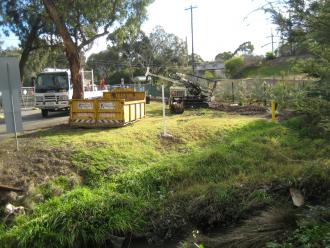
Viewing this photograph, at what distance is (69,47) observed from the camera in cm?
2219

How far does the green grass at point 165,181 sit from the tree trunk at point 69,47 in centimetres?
726

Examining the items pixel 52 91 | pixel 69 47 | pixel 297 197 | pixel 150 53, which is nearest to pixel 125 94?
pixel 69 47

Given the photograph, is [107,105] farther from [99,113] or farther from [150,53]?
[150,53]

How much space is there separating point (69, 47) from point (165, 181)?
1276 cm

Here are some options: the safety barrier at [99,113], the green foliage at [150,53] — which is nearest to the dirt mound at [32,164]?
the safety barrier at [99,113]

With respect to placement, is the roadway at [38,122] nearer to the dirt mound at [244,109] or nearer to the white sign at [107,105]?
the white sign at [107,105]

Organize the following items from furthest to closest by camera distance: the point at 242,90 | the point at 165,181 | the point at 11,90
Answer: the point at 242,90 → the point at 11,90 → the point at 165,181

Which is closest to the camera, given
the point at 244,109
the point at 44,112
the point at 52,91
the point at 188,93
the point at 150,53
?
the point at 244,109

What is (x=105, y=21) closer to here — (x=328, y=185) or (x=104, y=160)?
(x=104, y=160)

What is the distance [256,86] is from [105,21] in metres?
9.67

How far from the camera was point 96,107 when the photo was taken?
1669 centimetres

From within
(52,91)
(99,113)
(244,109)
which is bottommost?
(244,109)

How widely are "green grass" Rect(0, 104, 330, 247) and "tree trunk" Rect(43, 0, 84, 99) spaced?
23.8 ft

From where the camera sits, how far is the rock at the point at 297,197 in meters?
8.60
